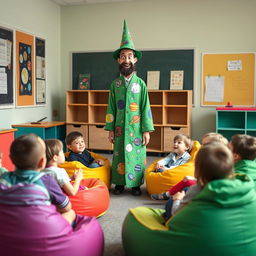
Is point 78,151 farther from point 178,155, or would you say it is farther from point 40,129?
point 40,129

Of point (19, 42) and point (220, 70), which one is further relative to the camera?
point (220, 70)

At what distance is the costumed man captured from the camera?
11.5 ft

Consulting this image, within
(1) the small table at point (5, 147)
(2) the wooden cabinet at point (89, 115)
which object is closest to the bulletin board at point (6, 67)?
(1) the small table at point (5, 147)

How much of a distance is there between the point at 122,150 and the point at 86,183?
0.61m

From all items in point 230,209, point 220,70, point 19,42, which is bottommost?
point 230,209

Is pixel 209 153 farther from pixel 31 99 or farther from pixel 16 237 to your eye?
pixel 31 99

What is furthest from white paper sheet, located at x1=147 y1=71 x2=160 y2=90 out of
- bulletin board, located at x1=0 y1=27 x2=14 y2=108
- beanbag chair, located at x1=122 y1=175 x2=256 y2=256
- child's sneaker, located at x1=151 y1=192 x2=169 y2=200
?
beanbag chair, located at x1=122 y1=175 x2=256 y2=256

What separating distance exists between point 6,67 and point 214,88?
10.6 feet

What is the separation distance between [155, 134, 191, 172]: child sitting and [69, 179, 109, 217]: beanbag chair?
86 cm

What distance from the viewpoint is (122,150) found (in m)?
3.54

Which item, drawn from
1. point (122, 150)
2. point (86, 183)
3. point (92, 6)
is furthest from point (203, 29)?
point (86, 183)

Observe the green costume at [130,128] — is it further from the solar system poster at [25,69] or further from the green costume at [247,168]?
the solar system poster at [25,69]

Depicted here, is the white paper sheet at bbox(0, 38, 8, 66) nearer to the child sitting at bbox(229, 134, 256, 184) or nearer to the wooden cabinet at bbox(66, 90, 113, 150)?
the wooden cabinet at bbox(66, 90, 113, 150)

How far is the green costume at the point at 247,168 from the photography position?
88.1 inches
